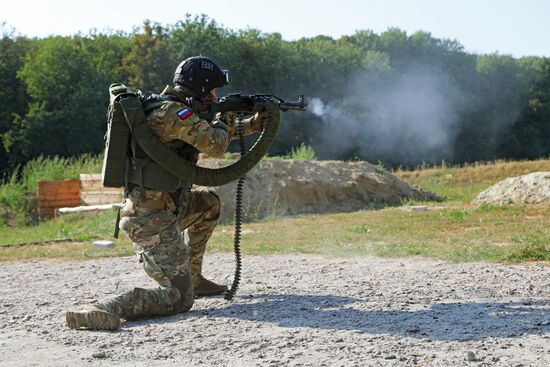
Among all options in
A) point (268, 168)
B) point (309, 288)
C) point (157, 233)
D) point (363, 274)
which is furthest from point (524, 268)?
point (268, 168)

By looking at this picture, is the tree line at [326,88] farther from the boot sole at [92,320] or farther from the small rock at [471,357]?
the small rock at [471,357]

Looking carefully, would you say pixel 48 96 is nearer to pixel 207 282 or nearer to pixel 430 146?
pixel 430 146

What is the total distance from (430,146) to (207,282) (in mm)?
45704

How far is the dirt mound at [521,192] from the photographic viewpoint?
18.2m

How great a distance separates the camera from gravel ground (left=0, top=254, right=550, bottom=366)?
5.09 m

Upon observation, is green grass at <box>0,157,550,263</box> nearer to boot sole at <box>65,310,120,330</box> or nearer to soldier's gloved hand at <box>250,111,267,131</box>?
soldier's gloved hand at <box>250,111,267,131</box>

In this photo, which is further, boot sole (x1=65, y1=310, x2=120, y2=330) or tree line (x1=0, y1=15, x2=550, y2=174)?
tree line (x1=0, y1=15, x2=550, y2=174)

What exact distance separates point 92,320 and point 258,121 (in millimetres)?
2163

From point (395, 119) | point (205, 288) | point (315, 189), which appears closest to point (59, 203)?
point (315, 189)

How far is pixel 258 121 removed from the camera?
6.94 meters

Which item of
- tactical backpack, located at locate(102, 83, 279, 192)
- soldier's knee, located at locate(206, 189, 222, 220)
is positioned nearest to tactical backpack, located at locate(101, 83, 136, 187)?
tactical backpack, located at locate(102, 83, 279, 192)

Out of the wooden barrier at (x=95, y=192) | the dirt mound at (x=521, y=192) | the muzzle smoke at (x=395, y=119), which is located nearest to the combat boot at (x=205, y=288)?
the dirt mound at (x=521, y=192)

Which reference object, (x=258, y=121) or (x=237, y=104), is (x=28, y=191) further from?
(x=237, y=104)

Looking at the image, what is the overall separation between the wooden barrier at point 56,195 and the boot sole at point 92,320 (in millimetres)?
16398
